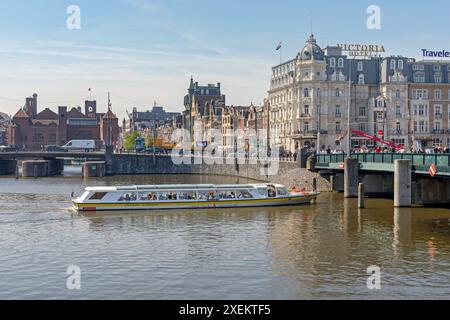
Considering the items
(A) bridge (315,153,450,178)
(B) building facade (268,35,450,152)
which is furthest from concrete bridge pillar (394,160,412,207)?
(B) building facade (268,35,450,152)

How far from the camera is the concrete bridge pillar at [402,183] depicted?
6094 centimetres

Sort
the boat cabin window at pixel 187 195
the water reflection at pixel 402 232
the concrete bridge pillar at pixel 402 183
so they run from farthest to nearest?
1. the boat cabin window at pixel 187 195
2. the concrete bridge pillar at pixel 402 183
3. the water reflection at pixel 402 232

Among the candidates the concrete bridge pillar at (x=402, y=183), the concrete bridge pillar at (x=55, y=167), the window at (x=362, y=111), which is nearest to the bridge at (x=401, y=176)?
the concrete bridge pillar at (x=402, y=183)

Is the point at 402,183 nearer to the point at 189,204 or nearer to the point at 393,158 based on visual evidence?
the point at 393,158

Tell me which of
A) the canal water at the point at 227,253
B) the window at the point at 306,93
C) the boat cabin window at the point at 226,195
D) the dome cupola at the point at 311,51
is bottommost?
the canal water at the point at 227,253

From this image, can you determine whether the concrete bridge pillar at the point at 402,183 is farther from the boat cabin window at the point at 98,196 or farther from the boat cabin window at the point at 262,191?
the boat cabin window at the point at 98,196

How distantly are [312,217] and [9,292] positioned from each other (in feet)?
107

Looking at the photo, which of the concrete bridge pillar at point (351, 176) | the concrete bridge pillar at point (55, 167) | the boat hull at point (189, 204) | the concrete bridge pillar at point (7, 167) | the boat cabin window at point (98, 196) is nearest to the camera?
the boat hull at point (189, 204)

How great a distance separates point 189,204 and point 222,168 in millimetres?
60213

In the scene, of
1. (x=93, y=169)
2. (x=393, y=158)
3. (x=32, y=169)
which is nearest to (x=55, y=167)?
(x=32, y=169)

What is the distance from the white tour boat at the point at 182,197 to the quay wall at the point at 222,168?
16.7m

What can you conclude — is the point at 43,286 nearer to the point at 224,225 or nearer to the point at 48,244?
the point at 48,244

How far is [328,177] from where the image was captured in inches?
3346
